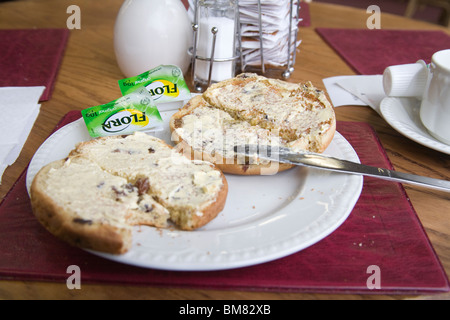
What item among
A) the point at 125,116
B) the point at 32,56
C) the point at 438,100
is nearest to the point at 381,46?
the point at 438,100

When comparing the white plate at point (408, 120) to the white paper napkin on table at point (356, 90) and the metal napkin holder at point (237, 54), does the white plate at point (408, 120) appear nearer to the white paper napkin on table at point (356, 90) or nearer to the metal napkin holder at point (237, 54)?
the white paper napkin on table at point (356, 90)

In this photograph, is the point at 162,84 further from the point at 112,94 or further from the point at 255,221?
the point at 255,221

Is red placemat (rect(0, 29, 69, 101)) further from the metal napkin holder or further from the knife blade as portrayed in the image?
the knife blade

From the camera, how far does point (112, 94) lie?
58.8 inches

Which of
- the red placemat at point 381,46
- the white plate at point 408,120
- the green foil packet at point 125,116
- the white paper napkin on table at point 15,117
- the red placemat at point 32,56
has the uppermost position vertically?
the red placemat at point 381,46

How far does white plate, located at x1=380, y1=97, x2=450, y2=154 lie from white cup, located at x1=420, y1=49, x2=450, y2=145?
30mm

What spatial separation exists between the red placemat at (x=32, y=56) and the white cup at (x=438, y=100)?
1.25 metres

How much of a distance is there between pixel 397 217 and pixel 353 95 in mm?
705

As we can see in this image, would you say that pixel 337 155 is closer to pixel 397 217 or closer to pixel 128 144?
pixel 397 217

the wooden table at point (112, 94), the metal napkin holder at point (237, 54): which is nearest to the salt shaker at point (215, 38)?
the metal napkin holder at point (237, 54)

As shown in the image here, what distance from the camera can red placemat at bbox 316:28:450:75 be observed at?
1763 millimetres

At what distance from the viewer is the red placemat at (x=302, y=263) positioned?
0.74 m

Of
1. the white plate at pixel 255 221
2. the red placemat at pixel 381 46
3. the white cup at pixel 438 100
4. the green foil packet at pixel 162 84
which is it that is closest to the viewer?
the white plate at pixel 255 221

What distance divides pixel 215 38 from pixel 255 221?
2.47ft
